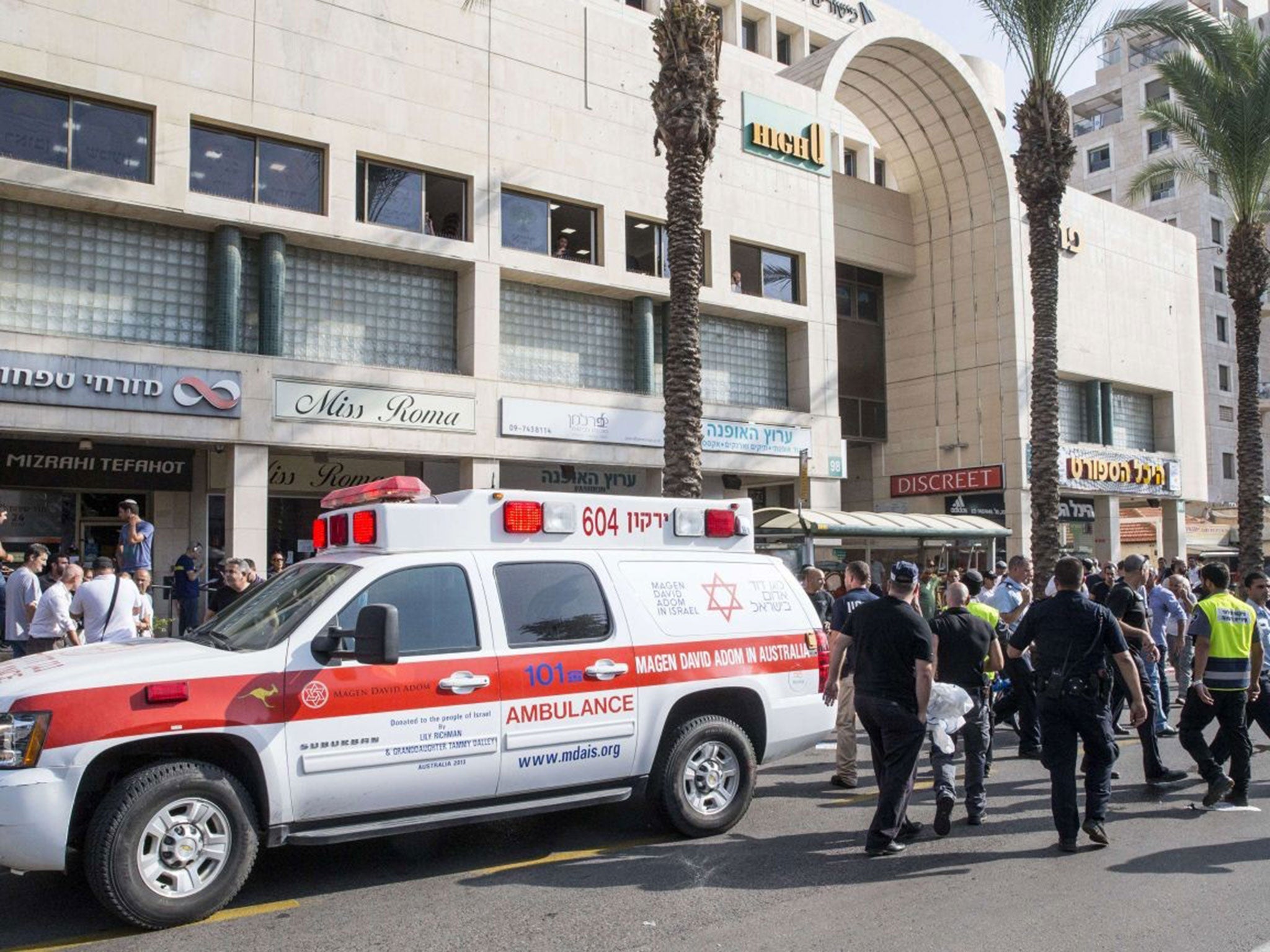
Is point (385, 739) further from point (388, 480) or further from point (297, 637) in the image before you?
point (388, 480)

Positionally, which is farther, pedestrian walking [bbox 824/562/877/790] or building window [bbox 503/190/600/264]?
building window [bbox 503/190/600/264]

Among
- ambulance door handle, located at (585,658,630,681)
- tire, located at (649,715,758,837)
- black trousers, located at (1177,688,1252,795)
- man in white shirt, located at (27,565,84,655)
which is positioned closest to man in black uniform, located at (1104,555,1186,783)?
black trousers, located at (1177,688,1252,795)

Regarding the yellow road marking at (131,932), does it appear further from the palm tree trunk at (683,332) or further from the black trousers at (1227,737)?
the palm tree trunk at (683,332)

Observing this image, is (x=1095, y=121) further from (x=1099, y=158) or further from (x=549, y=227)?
(x=549, y=227)

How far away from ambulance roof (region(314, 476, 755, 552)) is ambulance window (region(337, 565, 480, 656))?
0.18 meters

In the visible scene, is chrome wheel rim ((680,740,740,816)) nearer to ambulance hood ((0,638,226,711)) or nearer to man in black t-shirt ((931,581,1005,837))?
man in black t-shirt ((931,581,1005,837))

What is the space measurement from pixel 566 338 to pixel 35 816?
16970 millimetres

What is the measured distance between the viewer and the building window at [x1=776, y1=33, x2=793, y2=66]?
35.9m

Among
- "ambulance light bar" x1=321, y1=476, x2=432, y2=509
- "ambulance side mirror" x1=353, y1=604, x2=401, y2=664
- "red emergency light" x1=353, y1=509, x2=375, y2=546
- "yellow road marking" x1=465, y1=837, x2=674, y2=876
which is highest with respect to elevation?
"ambulance light bar" x1=321, y1=476, x2=432, y2=509

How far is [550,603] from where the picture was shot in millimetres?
6285

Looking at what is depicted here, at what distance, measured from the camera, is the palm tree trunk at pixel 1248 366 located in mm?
23578

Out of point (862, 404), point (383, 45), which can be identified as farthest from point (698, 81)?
point (862, 404)

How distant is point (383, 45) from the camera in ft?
60.0

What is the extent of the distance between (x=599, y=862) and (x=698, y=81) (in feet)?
39.2
